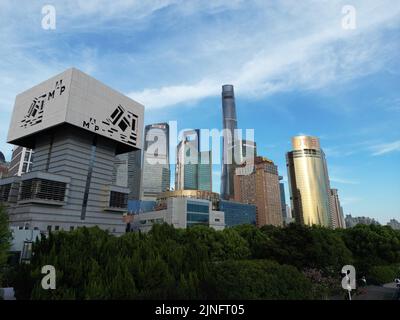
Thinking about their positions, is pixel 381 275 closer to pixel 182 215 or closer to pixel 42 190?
pixel 42 190

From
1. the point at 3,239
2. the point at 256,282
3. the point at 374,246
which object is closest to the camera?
the point at 256,282

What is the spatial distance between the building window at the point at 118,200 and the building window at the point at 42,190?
16831 millimetres

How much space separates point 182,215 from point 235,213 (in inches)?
2572

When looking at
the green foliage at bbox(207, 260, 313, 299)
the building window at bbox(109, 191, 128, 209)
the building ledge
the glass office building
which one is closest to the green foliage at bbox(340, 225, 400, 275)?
the green foliage at bbox(207, 260, 313, 299)

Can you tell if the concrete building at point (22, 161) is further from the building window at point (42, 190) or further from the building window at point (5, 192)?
the building window at point (42, 190)

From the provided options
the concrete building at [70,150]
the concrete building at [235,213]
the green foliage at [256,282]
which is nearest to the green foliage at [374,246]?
the green foliage at [256,282]

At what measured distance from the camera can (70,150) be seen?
3492 inches

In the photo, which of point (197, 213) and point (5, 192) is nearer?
point (5, 192)

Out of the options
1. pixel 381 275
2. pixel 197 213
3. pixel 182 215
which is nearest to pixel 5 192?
pixel 182 215

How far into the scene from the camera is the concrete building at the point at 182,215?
125812 millimetres

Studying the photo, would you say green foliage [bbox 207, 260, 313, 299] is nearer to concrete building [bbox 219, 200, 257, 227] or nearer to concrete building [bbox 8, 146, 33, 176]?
concrete building [bbox 219, 200, 257, 227]

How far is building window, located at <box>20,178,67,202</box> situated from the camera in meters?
79.2
